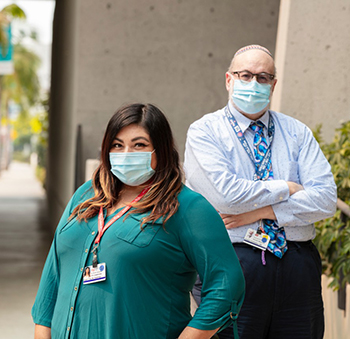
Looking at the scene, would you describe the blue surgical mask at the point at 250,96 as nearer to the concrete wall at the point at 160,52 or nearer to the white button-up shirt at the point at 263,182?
the white button-up shirt at the point at 263,182

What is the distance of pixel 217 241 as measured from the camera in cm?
237

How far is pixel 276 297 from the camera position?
2.88 m

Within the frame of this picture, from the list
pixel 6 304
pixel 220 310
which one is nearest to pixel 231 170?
pixel 220 310

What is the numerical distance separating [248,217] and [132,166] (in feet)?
2.68

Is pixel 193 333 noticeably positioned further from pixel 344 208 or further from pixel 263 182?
pixel 344 208

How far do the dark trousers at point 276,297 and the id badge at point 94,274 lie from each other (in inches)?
32.1

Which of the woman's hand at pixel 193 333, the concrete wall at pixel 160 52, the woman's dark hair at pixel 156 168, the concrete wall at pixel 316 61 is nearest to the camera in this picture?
the woman's hand at pixel 193 333

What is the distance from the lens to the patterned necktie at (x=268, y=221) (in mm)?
2936

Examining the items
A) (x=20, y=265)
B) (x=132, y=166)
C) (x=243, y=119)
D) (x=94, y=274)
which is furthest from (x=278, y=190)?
(x=20, y=265)

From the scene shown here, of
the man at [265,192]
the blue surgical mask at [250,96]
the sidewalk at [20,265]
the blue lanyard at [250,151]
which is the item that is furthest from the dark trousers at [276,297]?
the sidewalk at [20,265]

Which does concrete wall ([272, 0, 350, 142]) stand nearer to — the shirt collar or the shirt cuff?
the shirt collar

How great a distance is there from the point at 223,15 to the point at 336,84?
3.52 metres

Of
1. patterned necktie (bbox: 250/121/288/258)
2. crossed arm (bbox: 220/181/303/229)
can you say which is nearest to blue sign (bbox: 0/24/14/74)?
patterned necktie (bbox: 250/121/288/258)

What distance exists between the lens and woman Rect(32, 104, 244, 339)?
7.66ft
